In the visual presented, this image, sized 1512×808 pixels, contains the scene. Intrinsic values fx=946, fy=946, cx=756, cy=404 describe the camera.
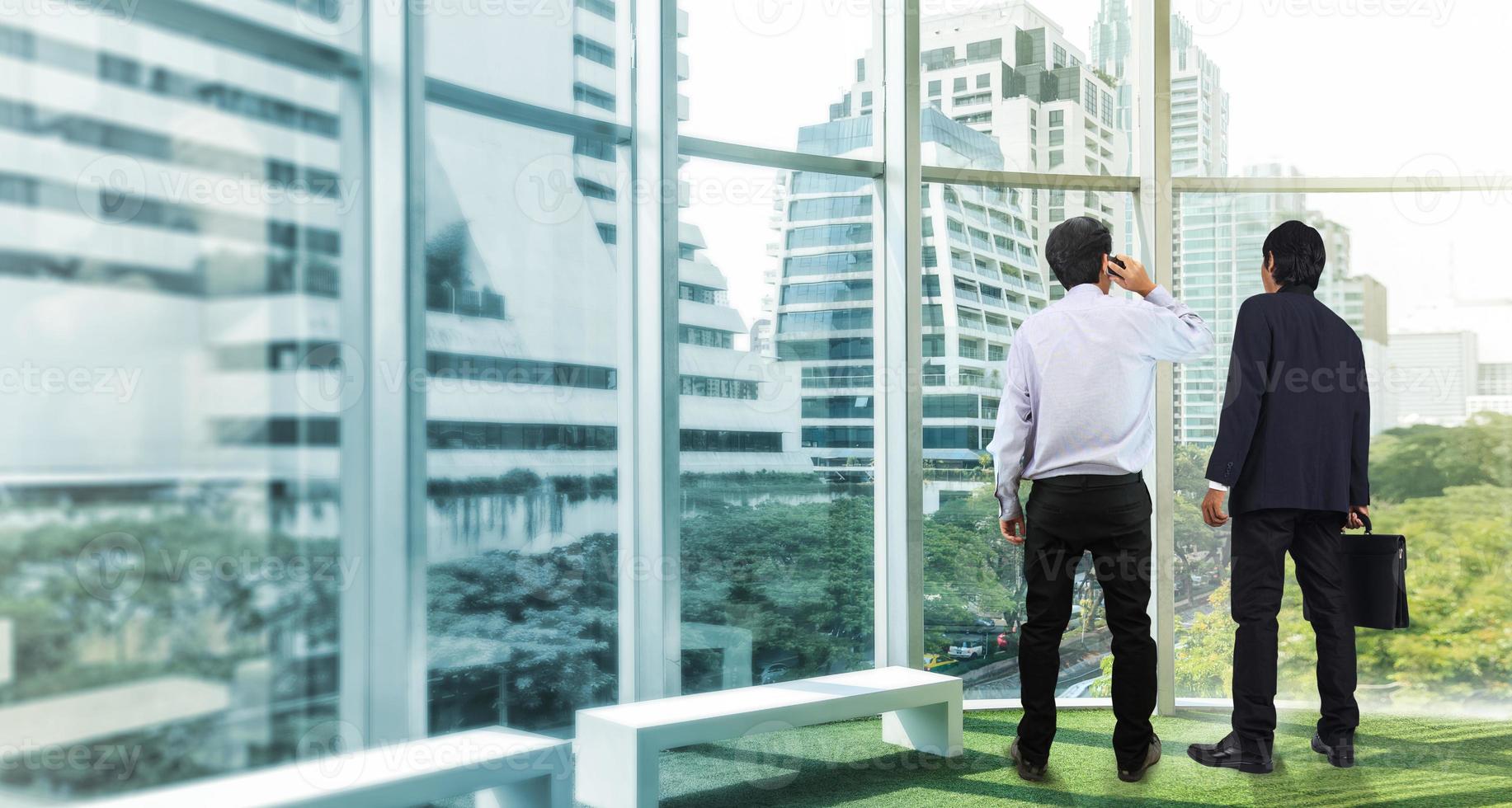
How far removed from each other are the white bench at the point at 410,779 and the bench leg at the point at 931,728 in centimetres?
117

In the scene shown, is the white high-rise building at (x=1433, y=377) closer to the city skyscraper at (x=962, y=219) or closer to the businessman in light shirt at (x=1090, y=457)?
the city skyscraper at (x=962, y=219)

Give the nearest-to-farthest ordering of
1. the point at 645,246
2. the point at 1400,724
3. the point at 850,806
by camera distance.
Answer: the point at 850,806 < the point at 645,246 < the point at 1400,724

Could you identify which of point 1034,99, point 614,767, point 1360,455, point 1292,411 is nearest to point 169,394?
point 614,767

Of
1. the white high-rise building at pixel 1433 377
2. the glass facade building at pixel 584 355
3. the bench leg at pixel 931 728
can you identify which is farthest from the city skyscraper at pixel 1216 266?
the bench leg at pixel 931 728

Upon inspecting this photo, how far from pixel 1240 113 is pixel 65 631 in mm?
4121

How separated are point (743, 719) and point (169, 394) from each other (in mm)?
1605

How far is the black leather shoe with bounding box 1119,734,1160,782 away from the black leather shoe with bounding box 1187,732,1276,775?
0.54 feet

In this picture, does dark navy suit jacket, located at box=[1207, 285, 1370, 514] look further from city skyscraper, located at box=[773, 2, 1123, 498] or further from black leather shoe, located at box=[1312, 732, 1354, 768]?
city skyscraper, located at box=[773, 2, 1123, 498]

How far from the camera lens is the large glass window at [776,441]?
126 inches

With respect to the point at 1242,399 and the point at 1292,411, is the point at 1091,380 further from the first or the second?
the point at 1292,411

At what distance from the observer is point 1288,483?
2.74 meters

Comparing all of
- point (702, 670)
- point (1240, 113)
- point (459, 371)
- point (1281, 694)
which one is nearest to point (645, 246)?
point (459, 371)

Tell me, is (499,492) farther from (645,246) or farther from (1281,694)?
(1281,694)

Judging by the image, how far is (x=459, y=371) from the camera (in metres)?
2.64
